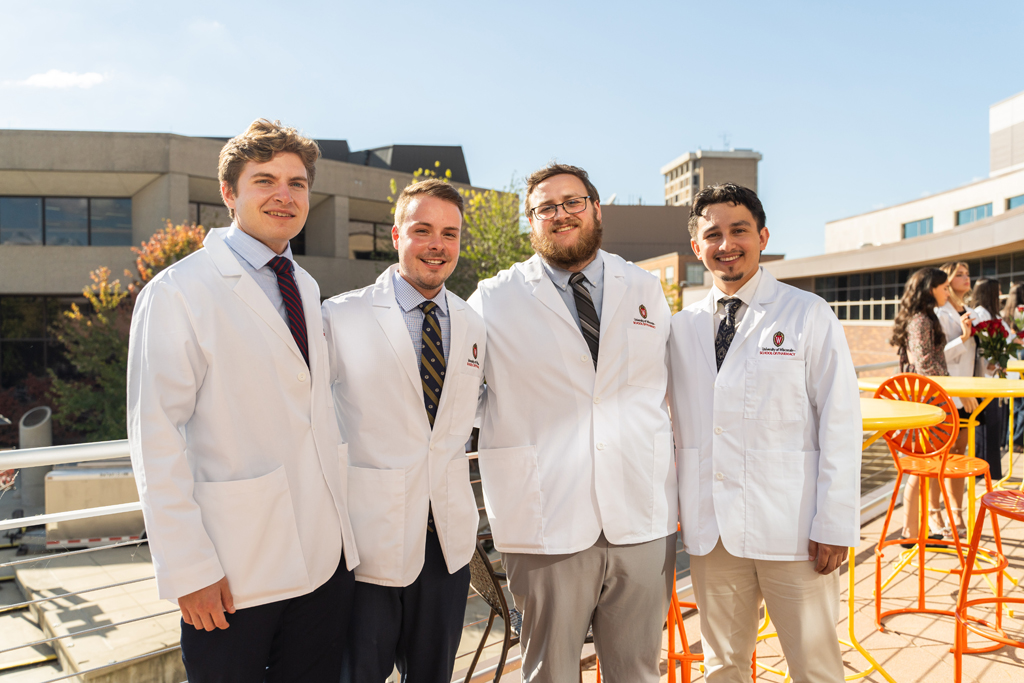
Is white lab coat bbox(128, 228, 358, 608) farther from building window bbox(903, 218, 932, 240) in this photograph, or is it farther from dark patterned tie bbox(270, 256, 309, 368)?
building window bbox(903, 218, 932, 240)

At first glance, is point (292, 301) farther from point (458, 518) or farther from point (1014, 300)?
point (1014, 300)

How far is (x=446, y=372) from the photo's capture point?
215 centimetres

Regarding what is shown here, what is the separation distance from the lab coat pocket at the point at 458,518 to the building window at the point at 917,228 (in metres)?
46.6

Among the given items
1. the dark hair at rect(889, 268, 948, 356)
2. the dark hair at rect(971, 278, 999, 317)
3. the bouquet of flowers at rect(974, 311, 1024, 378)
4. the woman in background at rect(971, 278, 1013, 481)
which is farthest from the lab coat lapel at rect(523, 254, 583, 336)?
the dark hair at rect(971, 278, 999, 317)

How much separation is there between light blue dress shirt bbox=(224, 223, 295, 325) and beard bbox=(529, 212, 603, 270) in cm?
98

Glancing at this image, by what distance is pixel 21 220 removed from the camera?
21.7 metres

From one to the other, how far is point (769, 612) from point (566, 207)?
1648 millimetres

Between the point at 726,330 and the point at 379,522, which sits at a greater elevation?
the point at 726,330

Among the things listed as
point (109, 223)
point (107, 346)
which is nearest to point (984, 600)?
point (107, 346)

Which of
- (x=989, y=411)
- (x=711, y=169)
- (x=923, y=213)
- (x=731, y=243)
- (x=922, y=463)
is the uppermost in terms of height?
(x=711, y=169)

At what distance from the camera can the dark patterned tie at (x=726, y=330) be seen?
7.64 ft

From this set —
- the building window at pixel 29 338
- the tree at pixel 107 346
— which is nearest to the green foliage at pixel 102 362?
the tree at pixel 107 346

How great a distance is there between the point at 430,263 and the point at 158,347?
92cm

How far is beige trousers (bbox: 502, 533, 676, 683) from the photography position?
2158 millimetres
